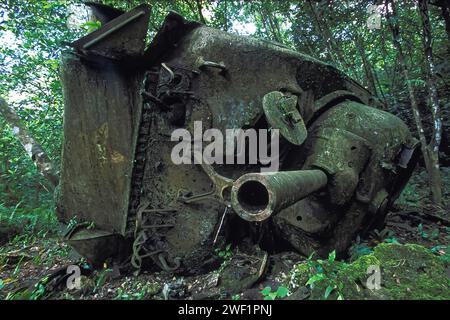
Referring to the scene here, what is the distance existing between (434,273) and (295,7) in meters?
8.88

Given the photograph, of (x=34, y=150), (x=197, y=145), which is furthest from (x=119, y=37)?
(x=34, y=150)

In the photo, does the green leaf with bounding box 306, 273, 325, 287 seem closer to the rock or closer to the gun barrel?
the gun barrel

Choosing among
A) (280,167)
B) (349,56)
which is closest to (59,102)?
(280,167)

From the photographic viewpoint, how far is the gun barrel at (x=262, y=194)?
1743 mm

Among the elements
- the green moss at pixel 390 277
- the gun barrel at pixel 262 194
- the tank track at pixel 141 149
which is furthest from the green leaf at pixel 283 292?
the tank track at pixel 141 149

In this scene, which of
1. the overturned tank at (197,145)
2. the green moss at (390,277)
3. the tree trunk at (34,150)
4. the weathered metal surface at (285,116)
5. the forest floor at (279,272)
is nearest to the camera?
the green moss at (390,277)

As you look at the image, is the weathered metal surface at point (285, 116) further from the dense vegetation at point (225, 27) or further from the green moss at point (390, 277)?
the dense vegetation at point (225, 27)

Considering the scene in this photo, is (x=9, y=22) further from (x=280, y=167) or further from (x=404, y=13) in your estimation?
(x=404, y=13)

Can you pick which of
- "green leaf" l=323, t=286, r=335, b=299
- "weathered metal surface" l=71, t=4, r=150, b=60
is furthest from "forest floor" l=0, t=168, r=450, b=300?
"weathered metal surface" l=71, t=4, r=150, b=60

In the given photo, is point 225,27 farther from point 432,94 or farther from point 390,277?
point 390,277

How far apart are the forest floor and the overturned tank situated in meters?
0.29

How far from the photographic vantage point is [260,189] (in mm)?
1926

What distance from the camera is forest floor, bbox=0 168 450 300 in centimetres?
218

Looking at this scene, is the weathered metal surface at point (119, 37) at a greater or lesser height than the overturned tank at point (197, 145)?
greater
